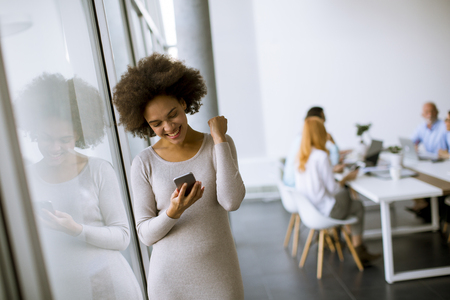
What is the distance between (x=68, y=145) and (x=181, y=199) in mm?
444

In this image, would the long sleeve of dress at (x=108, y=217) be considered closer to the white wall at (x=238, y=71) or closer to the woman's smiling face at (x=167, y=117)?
the woman's smiling face at (x=167, y=117)

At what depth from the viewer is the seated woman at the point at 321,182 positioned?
288cm

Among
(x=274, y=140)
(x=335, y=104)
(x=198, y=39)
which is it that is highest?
(x=198, y=39)

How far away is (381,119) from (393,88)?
0.52 metres

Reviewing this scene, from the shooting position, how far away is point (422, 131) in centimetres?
416

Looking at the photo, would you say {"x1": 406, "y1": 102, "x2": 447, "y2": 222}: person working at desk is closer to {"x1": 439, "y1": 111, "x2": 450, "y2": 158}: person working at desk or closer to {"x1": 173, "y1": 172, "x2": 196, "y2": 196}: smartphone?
{"x1": 439, "y1": 111, "x2": 450, "y2": 158}: person working at desk

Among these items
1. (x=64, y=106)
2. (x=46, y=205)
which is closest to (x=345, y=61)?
(x=64, y=106)

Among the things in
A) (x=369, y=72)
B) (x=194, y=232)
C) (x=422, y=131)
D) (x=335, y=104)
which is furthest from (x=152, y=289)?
(x=369, y=72)

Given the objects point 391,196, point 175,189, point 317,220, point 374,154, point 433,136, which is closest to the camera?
point 175,189

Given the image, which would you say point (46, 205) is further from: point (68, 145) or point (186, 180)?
point (186, 180)

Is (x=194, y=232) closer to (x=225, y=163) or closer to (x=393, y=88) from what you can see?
(x=225, y=163)

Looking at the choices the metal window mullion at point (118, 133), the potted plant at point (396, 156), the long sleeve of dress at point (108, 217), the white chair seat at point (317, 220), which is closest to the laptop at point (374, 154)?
the potted plant at point (396, 156)

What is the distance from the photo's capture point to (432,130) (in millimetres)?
3996

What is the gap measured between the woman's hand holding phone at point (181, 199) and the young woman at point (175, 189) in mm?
41
